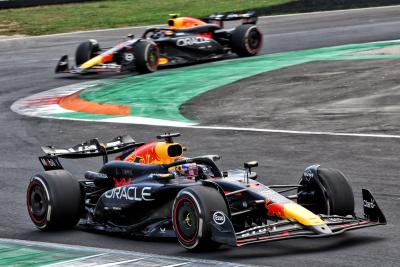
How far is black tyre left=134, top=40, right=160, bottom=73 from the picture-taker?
24.5m

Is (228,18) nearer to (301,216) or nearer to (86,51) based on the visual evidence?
(86,51)

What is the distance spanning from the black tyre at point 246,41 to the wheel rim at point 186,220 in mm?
17499

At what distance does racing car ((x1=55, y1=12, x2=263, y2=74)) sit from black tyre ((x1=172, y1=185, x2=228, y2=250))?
50.3 ft

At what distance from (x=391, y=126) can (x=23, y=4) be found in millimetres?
26921

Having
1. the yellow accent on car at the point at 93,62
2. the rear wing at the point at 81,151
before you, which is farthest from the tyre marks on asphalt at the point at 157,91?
the rear wing at the point at 81,151

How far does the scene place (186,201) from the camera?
30.7 ft

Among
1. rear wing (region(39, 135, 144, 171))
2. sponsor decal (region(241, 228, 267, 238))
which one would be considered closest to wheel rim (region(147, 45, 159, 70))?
rear wing (region(39, 135, 144, 171))

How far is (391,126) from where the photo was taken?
16.4 metres

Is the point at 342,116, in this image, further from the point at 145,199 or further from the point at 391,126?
the point at 145,199

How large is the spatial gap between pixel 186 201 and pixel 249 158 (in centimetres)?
536

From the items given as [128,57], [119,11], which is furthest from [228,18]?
[119,11]

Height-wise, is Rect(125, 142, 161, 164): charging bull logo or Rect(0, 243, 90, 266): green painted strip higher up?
Rect(125, 142, 161, 164): charging bull logo

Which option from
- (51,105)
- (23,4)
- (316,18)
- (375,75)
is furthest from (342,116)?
(23,4)

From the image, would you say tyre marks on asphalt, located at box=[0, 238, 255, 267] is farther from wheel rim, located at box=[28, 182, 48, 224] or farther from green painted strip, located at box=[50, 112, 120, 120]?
green painted strip, located at box=[50, 112, 120, 120]
